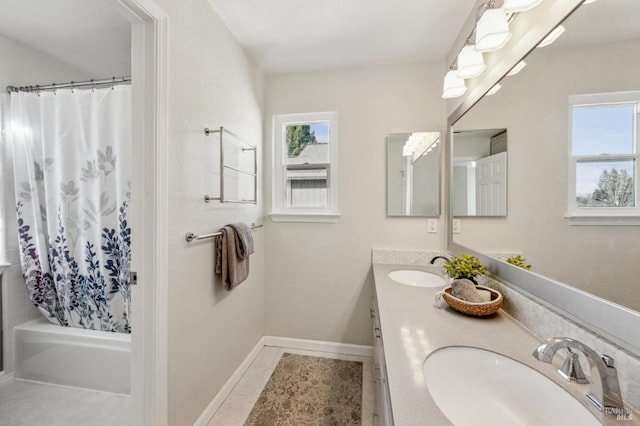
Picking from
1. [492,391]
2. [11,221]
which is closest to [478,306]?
[492,391]

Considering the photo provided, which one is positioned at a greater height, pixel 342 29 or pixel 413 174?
pixel 342 29

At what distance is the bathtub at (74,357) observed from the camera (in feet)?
5.45

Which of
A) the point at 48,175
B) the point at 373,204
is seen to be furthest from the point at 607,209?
the point at 48,175

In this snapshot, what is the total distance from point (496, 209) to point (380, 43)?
4.64 ft

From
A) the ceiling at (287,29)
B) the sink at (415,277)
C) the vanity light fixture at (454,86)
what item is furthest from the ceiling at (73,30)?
the sink at (415,277)

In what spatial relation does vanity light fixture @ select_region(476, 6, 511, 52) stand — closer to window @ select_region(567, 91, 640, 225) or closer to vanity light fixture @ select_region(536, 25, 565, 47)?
vanity light fixture @ select_region(536, 25, 565, 47)

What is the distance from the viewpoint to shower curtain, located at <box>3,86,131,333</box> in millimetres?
1666

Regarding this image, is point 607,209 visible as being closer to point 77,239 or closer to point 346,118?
point 346,118

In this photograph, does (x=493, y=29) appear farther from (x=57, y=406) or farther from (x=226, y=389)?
(x=57, y=406)

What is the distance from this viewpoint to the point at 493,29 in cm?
111

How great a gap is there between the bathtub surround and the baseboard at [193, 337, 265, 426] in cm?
142

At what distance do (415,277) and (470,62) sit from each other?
1.39 metres

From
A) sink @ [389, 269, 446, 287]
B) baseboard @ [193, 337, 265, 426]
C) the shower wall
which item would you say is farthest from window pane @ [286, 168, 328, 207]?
the shower wall

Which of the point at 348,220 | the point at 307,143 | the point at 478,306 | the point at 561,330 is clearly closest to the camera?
the point at 561,330
